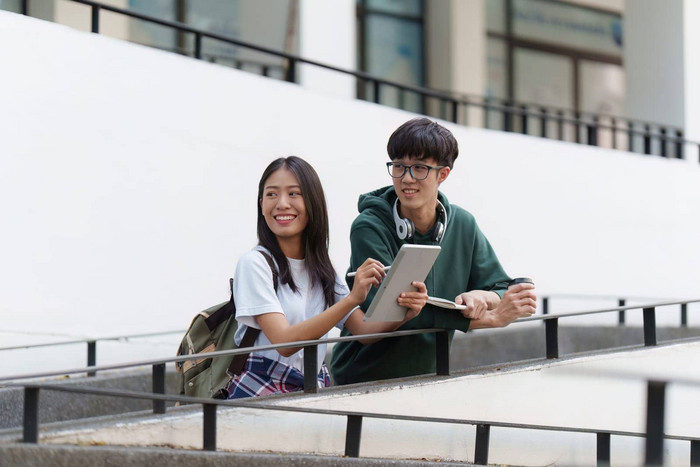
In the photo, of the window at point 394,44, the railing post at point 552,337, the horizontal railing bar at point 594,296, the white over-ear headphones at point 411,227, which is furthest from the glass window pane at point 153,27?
the white over-ear headphones at point 411,227

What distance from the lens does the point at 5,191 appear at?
699cm

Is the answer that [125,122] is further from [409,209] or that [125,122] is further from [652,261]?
[652,261]

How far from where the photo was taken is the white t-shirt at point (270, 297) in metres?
4.03

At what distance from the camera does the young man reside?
166 inches

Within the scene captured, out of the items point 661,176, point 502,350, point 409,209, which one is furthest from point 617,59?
point 409,209

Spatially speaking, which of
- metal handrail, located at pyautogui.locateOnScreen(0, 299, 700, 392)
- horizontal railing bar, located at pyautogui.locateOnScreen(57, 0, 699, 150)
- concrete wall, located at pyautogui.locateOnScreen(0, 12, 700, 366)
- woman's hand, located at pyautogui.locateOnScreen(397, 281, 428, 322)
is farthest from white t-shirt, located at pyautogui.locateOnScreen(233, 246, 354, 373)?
horizontal railing bar, located at pyautogui.locateOnScreen(57, 0, 699, 150)

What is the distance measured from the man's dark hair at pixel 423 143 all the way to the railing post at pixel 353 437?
1.10 metres

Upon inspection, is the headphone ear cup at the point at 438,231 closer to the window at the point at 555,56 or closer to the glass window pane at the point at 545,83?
the window at the point at 555,56

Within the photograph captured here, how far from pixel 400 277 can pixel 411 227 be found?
0.50 metres

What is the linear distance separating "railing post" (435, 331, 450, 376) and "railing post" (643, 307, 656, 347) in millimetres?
1858

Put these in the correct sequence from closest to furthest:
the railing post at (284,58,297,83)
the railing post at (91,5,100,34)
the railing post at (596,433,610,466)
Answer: the railing post at (596,433,610,466), the railing post at (91,5,100,34), the railing post at (284,58,297,83)

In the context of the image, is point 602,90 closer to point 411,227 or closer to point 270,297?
point 411,227

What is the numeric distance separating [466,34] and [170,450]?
1244 cm

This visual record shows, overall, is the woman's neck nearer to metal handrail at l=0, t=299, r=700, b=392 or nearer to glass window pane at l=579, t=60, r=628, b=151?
metal handrail at l=0, t=299, r=700, b=392
